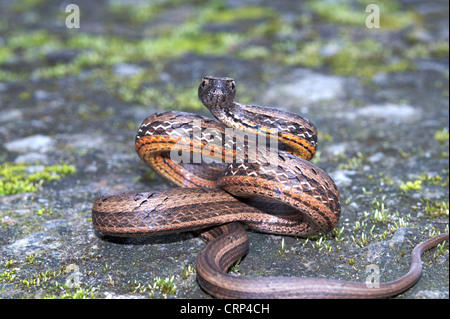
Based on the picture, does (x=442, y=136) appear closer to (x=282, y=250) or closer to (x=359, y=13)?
(x=282, y=250)

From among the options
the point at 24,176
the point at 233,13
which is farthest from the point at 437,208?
the point at 233,13

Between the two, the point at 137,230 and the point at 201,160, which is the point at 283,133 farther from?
the point at 137,230

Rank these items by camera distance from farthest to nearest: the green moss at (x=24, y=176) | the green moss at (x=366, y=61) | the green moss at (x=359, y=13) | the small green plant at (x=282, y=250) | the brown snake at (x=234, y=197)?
the green moss at (x=359, y=13), the green moss at (x=366, y=61), the green moss at (x=24, y=176), the small green plant at (x=282, y=250), the brown snake at (x=234, y=197)

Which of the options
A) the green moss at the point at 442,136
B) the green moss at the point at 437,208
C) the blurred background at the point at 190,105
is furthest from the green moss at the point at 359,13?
the green moss at the point at 437,208

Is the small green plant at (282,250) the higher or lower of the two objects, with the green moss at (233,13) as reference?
lower

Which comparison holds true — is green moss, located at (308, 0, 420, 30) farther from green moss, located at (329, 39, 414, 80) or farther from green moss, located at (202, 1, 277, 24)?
green moss, located at (329, 39, 414, 80)

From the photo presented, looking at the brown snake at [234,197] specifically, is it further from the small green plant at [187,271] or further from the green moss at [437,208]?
the green moss at [437,208]

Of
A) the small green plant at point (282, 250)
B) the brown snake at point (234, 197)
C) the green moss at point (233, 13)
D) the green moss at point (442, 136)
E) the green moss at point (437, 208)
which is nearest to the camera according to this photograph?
the brown snake at point (234, 197)
